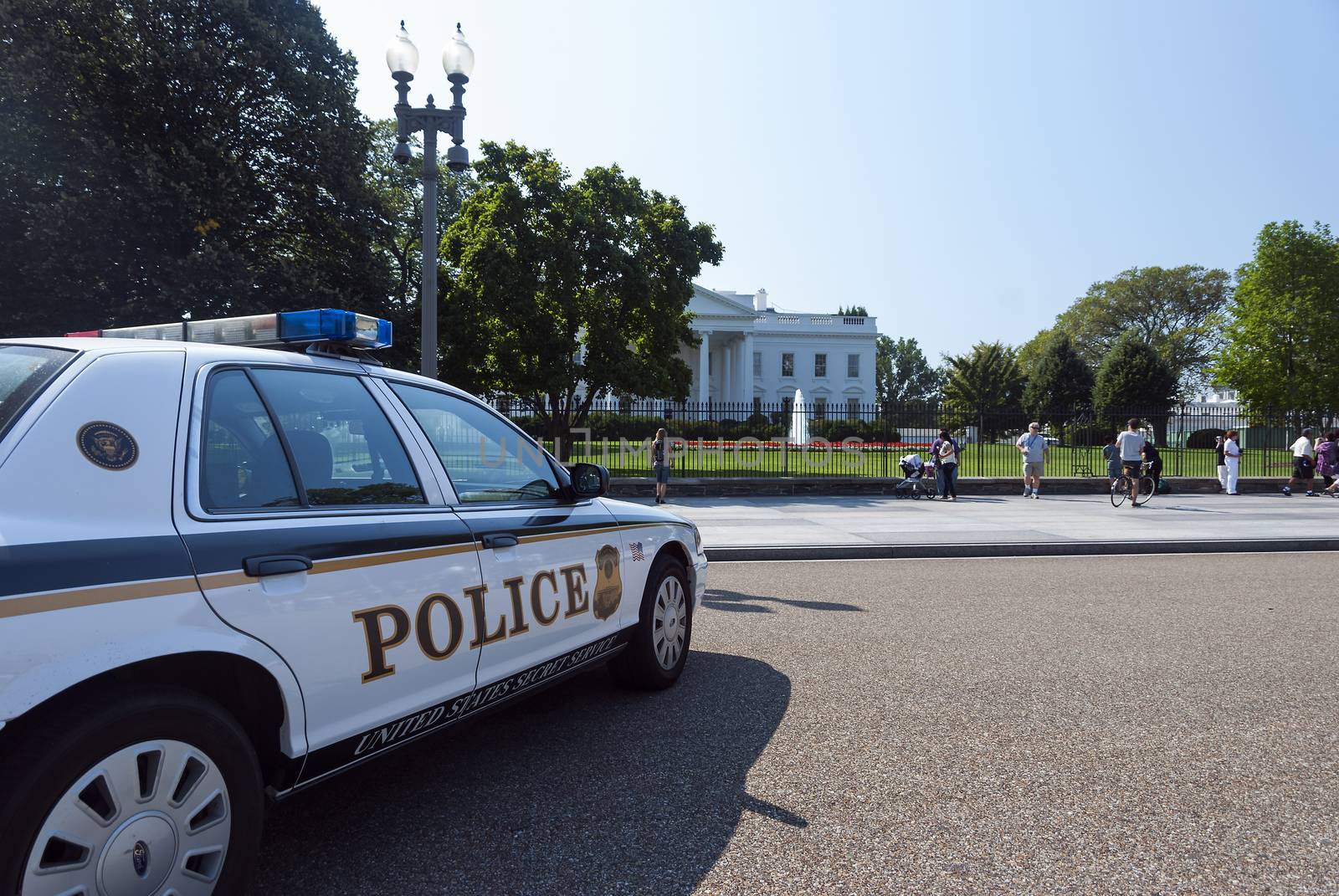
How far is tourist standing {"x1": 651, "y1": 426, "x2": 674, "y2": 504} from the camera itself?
18.4 meters

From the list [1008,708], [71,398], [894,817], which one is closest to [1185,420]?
[1008,708]

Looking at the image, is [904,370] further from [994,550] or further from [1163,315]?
[994,550]

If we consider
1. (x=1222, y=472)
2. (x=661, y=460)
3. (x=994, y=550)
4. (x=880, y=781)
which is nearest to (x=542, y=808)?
(x=880, y=781)

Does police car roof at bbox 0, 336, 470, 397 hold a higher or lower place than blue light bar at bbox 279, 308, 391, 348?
lower

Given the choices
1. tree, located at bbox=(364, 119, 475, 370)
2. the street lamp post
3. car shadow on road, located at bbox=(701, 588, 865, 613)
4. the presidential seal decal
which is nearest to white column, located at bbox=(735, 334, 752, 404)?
tree, located at bbox=(364, 119, 475, 370)

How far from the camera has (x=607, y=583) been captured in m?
4.22

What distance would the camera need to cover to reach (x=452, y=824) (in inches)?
125

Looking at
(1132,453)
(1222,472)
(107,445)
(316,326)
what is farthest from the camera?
(1222,472)

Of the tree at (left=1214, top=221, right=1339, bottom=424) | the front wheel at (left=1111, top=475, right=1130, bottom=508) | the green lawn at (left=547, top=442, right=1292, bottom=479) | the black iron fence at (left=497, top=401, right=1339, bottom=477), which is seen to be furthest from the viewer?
the tree at (left=1214, top=221, right=1339, bottom=424)

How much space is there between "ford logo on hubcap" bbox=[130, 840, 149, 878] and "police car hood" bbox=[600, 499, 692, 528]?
258 cm

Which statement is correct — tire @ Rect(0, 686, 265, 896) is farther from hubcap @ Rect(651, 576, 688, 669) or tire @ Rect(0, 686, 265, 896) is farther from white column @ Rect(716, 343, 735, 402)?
white column @ Rect(716, 343, 735, 402)

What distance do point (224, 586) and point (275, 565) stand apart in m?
0.17

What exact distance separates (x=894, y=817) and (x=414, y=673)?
5.97 feet

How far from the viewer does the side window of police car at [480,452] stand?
3508mm
